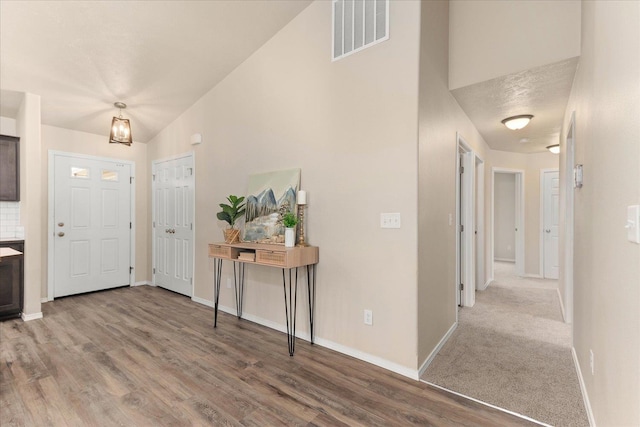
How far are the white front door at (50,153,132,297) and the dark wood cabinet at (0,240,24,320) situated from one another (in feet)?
2.53

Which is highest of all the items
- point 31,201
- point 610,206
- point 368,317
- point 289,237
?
point 31,201

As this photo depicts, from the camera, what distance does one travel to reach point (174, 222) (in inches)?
187

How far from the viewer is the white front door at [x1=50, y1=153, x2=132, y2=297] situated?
4.44 metres

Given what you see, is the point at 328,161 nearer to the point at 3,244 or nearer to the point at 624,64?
the point at 624,64

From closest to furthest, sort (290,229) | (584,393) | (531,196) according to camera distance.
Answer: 1. (584,393)
2. (290,229)
3. (531,196)

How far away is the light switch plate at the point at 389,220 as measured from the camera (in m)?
2.42

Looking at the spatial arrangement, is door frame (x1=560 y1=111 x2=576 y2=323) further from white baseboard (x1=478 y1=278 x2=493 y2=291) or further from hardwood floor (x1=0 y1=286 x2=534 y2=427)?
hardwood floor (x1=0 y1=286 x2=534 y2=427)

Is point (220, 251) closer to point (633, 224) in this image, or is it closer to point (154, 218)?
point (154, 218)

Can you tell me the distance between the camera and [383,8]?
2.51 m

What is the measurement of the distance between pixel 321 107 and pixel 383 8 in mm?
929

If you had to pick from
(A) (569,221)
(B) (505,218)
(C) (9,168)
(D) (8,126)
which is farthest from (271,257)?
(B) (505,218)

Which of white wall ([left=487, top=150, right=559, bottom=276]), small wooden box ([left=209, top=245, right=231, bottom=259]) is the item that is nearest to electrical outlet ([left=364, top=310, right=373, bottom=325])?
small wooden box ([left=209, top=245, right=231, bottom=259])

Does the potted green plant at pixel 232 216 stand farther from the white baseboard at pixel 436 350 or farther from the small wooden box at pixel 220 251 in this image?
the white baseboard at pixel 436 350

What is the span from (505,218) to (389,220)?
7.13m
